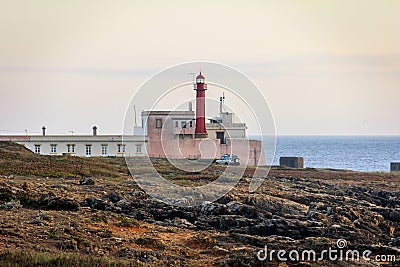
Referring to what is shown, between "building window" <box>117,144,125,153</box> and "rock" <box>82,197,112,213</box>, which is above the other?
"building window" <box>117,144,125,153</box>

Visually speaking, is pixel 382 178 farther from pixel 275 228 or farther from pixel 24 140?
pixel 24 140

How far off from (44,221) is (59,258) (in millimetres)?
5760

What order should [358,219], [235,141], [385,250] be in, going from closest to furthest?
[385,250]
[358,219]
[235,141]

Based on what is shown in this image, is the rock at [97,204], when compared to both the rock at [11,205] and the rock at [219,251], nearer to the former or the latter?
the rock at [11,205]

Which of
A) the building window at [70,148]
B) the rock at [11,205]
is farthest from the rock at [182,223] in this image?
the building window at [70,148]

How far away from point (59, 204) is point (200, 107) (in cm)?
3932

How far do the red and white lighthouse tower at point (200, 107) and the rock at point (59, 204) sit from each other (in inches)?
1436

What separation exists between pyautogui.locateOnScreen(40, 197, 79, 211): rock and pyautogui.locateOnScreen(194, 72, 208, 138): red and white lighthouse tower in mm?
36471

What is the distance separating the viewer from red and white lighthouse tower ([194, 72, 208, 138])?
6066cm

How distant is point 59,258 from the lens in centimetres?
1539

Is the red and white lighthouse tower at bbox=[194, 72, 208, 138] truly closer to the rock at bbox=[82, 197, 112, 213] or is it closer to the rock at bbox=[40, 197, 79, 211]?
the rock at bbox=[82, 197, 112, 213]

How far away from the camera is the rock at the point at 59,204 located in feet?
78.5

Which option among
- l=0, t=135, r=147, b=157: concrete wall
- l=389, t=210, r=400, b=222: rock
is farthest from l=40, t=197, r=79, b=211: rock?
l=0, t=135, r=147, b=157: concrete wall

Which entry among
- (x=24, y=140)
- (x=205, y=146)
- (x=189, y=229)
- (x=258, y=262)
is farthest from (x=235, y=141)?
(x=258, y=262)
